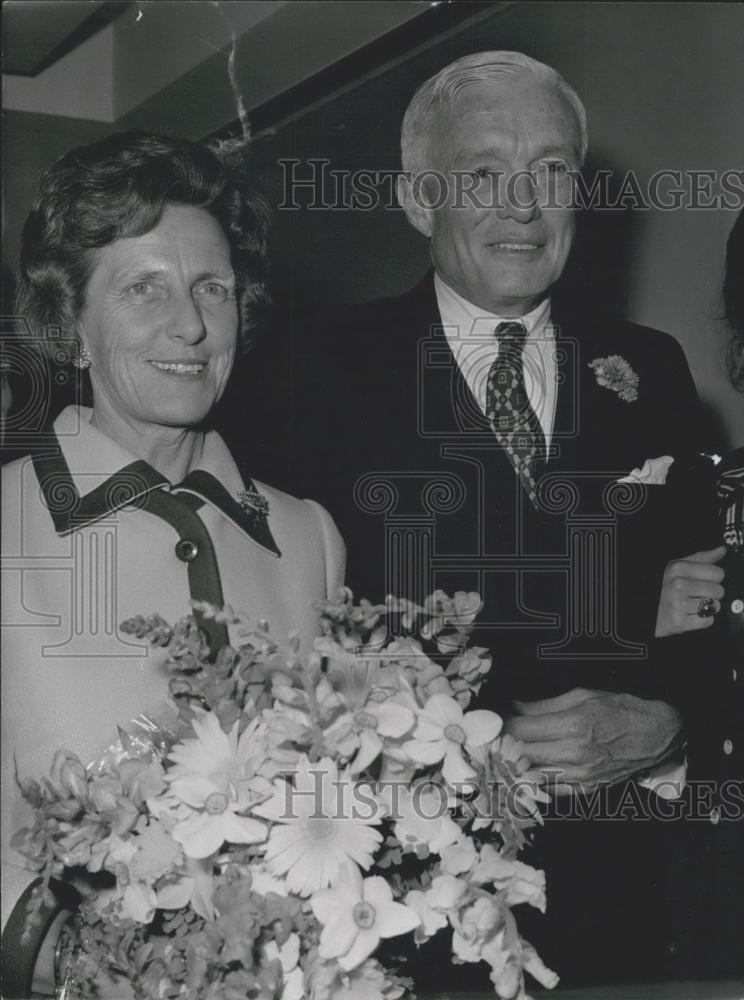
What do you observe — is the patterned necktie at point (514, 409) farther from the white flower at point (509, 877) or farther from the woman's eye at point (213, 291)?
the white flower at point (509, 877)

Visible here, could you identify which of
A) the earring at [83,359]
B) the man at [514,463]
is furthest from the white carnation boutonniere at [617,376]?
the earring at [83,359]

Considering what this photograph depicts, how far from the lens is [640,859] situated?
3.92ft

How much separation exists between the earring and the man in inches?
8.1

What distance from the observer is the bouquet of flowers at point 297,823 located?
920mm

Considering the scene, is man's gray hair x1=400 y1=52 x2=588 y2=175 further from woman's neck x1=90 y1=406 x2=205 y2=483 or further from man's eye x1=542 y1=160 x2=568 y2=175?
woman's neck x1=90 y1=406 x2=205 y2=483

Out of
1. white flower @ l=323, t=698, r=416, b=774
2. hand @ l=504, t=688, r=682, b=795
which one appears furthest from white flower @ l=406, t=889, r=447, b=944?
hand @ l=504, t=688, r=682, b=795

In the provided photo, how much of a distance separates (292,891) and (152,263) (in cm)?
55

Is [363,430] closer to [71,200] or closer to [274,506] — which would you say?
[274,506]

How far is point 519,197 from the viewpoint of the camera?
119cm

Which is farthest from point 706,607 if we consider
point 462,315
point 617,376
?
point 462,315

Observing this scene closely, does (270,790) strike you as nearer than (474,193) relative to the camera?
Yes

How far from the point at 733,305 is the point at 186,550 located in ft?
1.99

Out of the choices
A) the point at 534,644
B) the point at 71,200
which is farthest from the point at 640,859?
the point at 71,200

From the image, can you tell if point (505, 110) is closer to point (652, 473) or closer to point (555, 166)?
→ point (555, 166)
